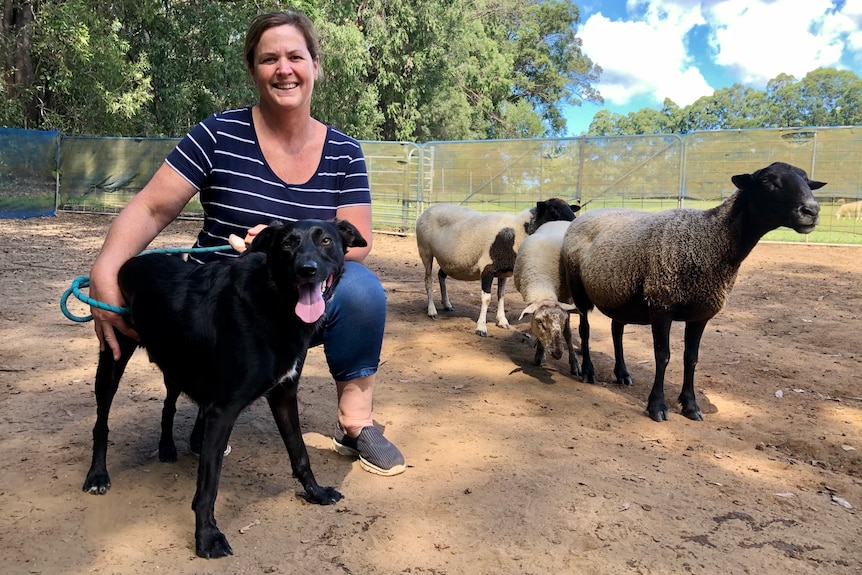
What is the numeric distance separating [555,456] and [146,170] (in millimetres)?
15864

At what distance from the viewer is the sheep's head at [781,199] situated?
4402 mm

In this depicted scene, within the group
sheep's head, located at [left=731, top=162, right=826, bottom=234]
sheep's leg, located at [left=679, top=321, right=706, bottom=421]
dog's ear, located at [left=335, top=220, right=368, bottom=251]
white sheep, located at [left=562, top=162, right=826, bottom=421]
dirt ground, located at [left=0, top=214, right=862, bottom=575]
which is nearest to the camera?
dirt ground, located at [left=0, top=214, right=862, bottom=575]

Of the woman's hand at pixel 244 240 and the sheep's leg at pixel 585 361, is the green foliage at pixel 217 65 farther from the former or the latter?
the woman's hand at pixel 244 240

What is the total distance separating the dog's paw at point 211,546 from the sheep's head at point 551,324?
11.2 ft

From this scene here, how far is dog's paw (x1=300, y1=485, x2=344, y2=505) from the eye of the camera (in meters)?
2.89

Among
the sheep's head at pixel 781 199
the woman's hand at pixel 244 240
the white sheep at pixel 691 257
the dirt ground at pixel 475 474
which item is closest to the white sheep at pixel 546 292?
the dirt ground at pixel 475 474

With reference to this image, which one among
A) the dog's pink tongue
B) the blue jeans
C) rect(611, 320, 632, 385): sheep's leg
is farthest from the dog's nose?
rect(611, 320, 632, 385): sheep's leg

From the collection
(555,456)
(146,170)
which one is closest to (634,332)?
(555,456)

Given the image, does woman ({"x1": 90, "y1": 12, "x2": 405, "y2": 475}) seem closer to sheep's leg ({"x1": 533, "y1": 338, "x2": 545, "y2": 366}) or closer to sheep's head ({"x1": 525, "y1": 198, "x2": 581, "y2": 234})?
sheep's leg ({"x1": 533, "y1": 338, "x2": 545, "y2": 366})

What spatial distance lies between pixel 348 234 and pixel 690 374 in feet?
10.0

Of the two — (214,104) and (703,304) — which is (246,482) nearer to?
(703,304)

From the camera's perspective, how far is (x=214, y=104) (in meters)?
19.7

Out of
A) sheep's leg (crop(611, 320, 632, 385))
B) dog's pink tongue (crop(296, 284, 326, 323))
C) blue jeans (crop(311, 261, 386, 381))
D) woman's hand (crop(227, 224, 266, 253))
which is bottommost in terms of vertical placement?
sheep's leg (crop(611, 320, 632, 385))

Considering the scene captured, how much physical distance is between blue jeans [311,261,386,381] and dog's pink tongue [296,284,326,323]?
49 centimetres
